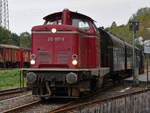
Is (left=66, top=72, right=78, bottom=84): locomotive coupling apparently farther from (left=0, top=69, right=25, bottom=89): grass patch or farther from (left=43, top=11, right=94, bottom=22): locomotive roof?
(left=0, top=69, right=25, bottom=89): grass patch

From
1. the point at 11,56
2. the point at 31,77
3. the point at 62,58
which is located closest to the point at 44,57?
the point at 62,58

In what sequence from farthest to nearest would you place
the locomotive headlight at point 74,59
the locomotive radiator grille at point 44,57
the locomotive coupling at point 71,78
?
the locomotive radiator grille at point 44,57 → the locomotive headlight at point 74,59 → the locomotive coupling at point 71,78

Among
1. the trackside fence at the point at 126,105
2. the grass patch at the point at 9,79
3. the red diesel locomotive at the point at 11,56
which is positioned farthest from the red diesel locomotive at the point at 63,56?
the red diesel locomotive at the point at 11,56

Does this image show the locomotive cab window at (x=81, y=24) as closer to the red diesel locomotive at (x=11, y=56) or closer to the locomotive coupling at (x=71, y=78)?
the locomotive coupling at (x=71, y=78)

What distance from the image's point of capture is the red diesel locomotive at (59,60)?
10305mm

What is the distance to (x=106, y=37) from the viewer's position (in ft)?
51.2

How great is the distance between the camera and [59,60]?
10.7 metres

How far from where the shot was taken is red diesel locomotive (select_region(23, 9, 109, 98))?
1030 centimetres

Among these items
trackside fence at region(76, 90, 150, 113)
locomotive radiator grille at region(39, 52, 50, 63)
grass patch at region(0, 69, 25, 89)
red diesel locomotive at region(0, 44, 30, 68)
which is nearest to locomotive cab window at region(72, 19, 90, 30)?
locomotive radiator grille at region(39, 52, 50, 63)

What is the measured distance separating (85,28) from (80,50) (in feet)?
4.17

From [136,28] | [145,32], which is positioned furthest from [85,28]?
[145,32]

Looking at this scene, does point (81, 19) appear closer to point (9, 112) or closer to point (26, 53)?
point (9, 112)

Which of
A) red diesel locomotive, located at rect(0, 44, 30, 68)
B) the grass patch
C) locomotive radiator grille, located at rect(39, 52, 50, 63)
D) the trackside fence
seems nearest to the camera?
the trackside fence

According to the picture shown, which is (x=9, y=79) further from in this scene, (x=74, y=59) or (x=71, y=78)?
(x=71, y=78)
